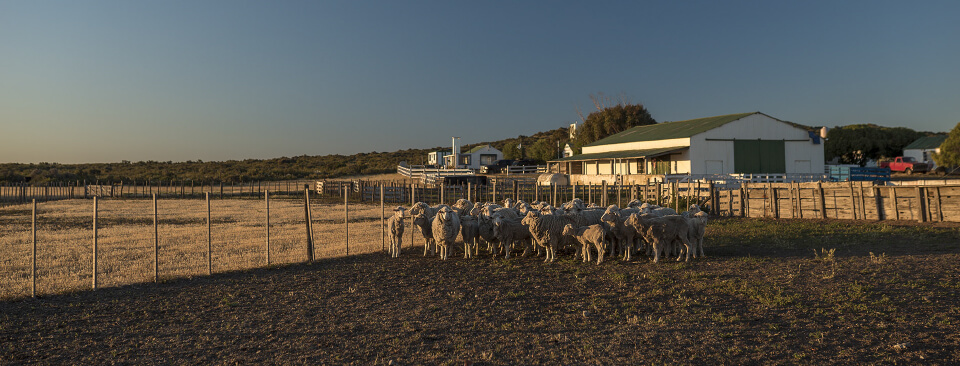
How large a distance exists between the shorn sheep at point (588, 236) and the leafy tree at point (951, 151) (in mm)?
62521

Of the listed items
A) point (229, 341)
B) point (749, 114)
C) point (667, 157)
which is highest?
point (749, 114)

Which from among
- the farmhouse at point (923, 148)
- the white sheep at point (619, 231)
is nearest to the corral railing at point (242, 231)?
the white sheep at point (619, 231)

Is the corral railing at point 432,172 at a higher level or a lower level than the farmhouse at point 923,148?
lower

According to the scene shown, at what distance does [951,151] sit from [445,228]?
65012 millimetres

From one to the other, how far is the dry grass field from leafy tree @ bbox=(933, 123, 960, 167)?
58222mm

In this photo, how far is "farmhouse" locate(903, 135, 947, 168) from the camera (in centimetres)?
7362

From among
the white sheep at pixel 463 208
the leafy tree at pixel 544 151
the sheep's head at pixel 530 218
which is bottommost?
the sheep's head at pixel 530 218

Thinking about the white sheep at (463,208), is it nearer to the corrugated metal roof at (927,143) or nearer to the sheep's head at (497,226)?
the sheep's head at (497,226)

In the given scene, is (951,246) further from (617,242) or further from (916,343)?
(916,343)

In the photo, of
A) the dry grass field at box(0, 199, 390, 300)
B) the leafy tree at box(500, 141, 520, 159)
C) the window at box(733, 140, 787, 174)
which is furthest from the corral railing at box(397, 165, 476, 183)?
the leafy tree at box(500, 141, 520, 159)

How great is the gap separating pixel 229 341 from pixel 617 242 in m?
10.2

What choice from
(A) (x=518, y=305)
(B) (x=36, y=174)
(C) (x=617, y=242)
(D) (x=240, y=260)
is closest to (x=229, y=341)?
(A) (x=518, y=305)

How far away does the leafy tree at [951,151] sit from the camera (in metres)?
59.8

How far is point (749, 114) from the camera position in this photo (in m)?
48.1
